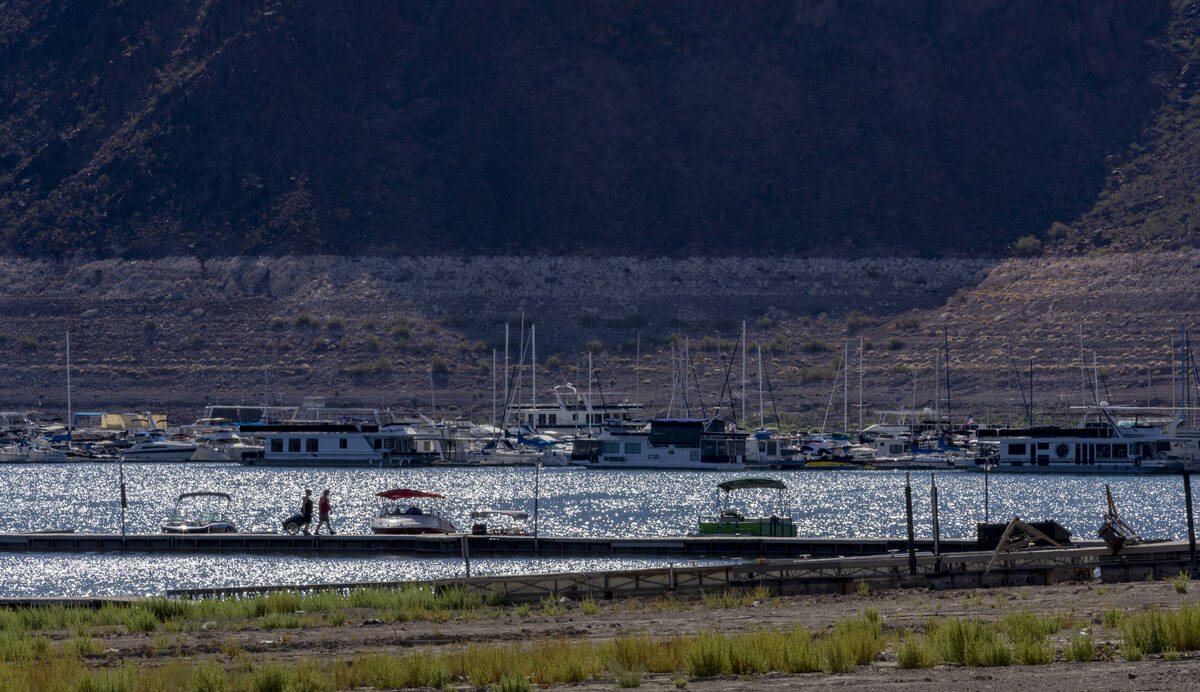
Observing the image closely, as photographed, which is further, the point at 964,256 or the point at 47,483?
the point at 964,256

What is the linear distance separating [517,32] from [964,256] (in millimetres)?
41188

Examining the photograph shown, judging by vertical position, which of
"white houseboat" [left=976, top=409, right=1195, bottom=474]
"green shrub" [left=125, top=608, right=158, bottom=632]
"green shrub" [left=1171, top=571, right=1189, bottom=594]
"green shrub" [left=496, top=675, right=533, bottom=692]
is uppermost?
"white houseboat" [left=976, top=409, right=1195, bottom=474]

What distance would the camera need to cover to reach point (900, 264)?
136 meters

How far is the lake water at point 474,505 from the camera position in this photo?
157ft

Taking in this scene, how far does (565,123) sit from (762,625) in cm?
12199

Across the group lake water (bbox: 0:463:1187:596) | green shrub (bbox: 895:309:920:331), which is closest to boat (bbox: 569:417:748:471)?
lake water (bbox: 0:463:1187:596)

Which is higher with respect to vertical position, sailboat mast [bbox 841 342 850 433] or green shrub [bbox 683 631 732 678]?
sailboat mast [bbox 841 342 850 433]

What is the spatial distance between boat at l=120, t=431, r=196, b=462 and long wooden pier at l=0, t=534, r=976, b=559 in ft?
175

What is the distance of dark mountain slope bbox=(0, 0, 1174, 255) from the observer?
140375mm

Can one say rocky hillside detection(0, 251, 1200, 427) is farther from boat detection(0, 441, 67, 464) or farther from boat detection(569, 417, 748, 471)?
boat detection(569, 417, 748, 471)

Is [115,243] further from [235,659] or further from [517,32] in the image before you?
[235,659]

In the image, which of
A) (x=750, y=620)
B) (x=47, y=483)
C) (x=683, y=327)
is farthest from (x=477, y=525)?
(x=683, y=327)

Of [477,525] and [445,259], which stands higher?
[445,259]

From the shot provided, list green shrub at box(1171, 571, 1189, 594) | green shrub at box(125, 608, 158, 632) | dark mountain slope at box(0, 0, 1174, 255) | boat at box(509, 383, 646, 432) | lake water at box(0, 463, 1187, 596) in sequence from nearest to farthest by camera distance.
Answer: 1. green shrub at box(1171, 571, 1189, 594)
2. green shrub at box(125, 608, 158, 632)
3. lake water at box(0, 463, 1187, 596)
4. boat at box(509, 383, 646, 432)
5. dark mountain slope at box(0, 0, 1174, 255)
